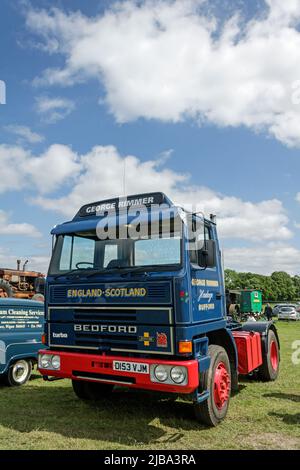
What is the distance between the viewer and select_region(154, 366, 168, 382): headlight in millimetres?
4859

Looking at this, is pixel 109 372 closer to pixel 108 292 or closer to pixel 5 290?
pixel 108 292

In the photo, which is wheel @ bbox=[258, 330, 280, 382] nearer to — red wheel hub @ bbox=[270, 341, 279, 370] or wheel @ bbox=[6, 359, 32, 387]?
red wheel hub @ bbox=[270, 341, 279, 370]

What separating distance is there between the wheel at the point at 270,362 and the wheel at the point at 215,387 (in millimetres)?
2717

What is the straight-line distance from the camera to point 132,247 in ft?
18.5

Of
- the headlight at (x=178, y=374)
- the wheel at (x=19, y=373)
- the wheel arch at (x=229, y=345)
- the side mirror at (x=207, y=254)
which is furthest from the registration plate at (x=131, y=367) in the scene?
the wheel at (x=19, y=373)

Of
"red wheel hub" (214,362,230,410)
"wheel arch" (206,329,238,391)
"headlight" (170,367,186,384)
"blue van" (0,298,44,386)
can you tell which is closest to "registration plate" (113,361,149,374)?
"headlight" (170,367,186,384)

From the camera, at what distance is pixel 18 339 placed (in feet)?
27.9

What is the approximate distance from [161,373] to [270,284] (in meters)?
122

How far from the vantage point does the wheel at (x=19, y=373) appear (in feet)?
27.5

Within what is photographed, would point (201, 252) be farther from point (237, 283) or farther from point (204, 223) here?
point (237, 283)

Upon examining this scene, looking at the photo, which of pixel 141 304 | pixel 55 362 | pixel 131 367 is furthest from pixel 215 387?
pixel 55 362

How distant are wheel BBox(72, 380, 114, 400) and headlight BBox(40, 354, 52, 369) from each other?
3.86 ft

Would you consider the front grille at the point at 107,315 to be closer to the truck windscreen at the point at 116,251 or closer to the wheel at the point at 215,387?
the truck windscreen at the point at 116,251
